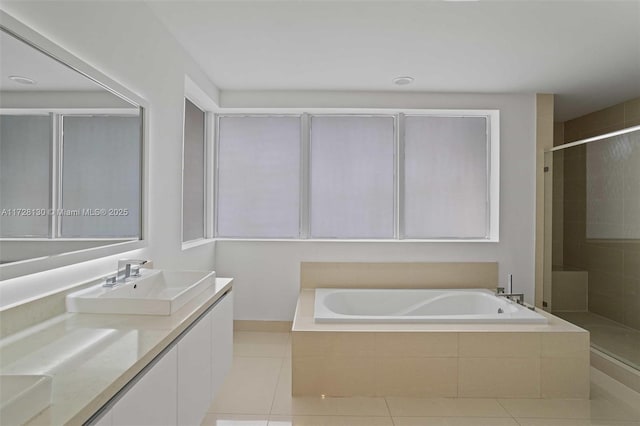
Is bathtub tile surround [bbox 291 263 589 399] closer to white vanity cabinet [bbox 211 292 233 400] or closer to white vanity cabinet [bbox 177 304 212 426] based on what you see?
white vanity cabinet [bbox 211 292 233 400]

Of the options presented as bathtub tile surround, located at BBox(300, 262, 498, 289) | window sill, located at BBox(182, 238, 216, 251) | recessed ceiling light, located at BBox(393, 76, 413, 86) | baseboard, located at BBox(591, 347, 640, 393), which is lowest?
baseboard, located at BBox(591, 347, 640, 393)

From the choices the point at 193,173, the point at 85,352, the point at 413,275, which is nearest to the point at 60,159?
the point at 85,352

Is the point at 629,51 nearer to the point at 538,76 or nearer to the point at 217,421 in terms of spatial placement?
the point at 538,76

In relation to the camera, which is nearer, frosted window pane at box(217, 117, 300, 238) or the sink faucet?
the sink faucet

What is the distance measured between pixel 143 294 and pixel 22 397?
1.27m

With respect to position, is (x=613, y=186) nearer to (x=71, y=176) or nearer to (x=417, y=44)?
(x=417, y=44)

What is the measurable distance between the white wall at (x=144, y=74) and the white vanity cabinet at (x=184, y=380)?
24.4 inches

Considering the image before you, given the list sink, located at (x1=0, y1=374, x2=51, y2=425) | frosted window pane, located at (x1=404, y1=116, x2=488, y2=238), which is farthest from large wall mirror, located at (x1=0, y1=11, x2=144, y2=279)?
frosted window pane, located at (x1=404, y1=116, x2=488, y2=238)

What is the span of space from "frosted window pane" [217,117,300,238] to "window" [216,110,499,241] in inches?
0.4

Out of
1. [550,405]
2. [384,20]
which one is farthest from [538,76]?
[550,405]

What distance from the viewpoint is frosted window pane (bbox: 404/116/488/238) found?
409 centimetres

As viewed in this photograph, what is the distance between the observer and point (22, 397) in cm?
81

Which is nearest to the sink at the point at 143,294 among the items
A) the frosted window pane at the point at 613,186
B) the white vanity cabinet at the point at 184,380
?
the white vanity cabinet at the point at 184,380

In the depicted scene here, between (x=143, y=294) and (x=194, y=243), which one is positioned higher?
(x=194, y=243)
